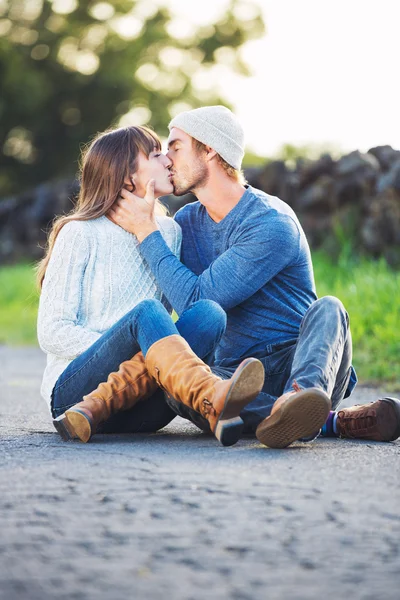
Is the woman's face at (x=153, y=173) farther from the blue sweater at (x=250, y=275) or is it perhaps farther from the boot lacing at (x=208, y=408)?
the boot lacing at (x=208, y=408)

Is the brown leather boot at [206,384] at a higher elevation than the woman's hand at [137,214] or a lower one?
lower

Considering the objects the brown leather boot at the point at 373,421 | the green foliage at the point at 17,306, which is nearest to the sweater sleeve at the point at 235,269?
the brown leather boot at the point at 373,421

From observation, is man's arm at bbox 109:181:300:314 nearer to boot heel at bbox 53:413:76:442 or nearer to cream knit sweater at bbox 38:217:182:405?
cream knit sweater at bbox 38:217:182:405

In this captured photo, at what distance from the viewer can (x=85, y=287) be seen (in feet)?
14.8

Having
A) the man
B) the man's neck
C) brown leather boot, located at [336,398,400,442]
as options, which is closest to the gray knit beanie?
the man

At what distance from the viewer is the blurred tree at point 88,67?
33.9m

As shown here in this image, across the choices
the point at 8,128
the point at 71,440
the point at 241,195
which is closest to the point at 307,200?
the point at 241,195

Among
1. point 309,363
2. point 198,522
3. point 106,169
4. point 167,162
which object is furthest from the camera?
point 167,162

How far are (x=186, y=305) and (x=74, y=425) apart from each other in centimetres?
70

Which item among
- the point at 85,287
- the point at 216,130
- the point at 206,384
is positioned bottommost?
the point at 206,384

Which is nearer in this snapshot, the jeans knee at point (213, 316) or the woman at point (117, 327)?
the woman at point (117, 327)

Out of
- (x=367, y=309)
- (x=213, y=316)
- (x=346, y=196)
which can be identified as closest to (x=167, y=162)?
(x=213, y=316)

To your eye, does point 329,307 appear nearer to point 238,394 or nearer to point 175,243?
point 238,394

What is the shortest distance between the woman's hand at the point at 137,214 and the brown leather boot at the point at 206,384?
2.53 ft
